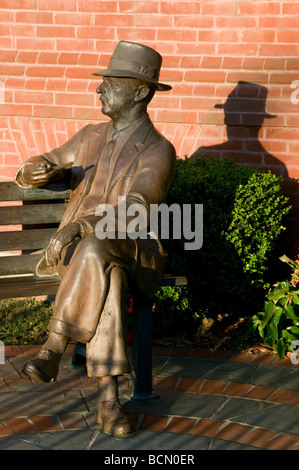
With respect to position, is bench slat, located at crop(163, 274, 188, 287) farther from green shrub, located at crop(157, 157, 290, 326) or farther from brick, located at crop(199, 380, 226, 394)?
green shrub, located at crop(157, 157, 290, 326)

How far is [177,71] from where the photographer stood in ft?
23.2

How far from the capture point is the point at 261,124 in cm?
682

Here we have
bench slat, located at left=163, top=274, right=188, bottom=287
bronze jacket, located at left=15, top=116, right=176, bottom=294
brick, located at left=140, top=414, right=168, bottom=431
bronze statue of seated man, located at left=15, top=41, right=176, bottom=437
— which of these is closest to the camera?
bronze statue of seated man, located at left=15, top=41, right=176, bottom=437

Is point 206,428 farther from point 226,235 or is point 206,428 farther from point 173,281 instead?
point 226,235

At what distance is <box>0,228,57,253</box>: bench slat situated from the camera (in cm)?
572

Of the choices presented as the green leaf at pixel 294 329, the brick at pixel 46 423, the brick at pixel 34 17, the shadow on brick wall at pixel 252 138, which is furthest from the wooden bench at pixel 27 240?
the brick at pixel 34 17

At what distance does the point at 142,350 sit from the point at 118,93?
1492 millimetres

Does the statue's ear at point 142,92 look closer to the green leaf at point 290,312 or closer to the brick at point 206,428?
the green leaf at point 290,312

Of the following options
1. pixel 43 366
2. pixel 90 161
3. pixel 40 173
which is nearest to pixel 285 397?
pixel 43 366

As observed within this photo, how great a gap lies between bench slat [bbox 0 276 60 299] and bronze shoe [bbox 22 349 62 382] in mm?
770

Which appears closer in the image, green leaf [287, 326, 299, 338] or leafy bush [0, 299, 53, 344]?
green leaf [287, 326, 299, 338]

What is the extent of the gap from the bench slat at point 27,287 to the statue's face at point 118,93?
3.80 feet

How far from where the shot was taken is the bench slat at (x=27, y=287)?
16.6 ft

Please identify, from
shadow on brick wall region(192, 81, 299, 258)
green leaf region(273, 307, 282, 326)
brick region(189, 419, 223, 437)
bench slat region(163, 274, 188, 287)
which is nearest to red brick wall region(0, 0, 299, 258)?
shadow on brick wall region(192, 81, 299, 258)
